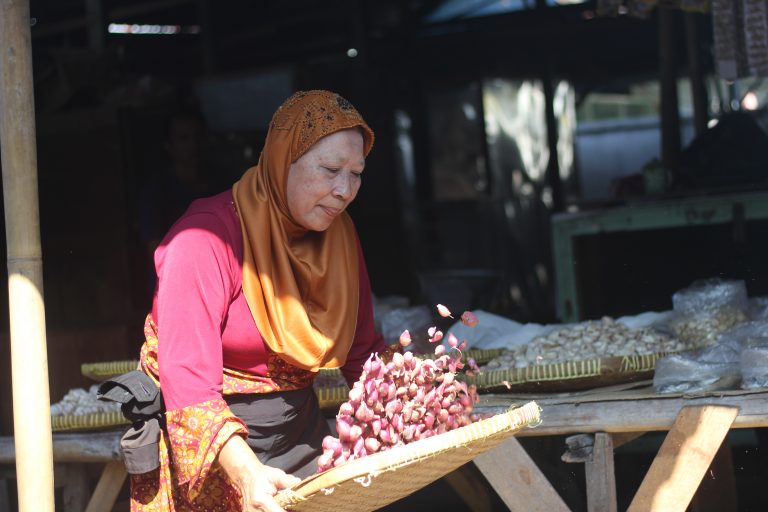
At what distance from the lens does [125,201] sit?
5352 mm

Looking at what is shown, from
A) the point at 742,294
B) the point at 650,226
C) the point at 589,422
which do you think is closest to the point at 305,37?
the point at 650,226

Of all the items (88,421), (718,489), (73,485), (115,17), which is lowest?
(718,489)

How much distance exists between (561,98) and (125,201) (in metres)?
4.52

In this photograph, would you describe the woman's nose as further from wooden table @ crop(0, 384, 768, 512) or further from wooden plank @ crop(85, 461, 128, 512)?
wooden plank @ crop(85, 461, 128, 512)

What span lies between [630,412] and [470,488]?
3.66 ft

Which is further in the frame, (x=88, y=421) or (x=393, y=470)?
(x=88, y=421)

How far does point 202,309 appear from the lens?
7.09 ft

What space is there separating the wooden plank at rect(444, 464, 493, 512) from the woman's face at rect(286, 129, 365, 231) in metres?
1.83

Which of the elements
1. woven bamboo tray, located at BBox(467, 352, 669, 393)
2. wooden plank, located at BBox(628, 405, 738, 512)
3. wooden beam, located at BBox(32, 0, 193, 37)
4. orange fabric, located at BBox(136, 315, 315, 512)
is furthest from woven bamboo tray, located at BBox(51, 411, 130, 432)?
wooden beam, located at BBox(32, 0, 193, 37)

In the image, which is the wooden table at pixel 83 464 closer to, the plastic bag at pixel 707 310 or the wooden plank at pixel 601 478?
the wooden plank at pixel 601 478

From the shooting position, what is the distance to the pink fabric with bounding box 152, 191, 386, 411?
84.0 inches

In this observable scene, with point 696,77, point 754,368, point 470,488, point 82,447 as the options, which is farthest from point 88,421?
point 696,77

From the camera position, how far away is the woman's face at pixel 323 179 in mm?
2303

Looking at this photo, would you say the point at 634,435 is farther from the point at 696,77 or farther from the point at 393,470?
the point at 696,77
